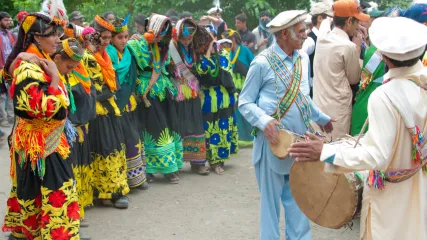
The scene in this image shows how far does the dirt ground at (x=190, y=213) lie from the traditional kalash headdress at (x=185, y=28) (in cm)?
198

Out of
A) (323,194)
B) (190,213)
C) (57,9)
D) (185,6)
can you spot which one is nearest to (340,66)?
(190,213)

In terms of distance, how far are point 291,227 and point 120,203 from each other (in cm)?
249

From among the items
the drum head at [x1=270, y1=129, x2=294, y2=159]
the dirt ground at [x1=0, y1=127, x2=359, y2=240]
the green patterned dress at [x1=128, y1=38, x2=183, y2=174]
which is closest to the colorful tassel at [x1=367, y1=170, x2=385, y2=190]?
the drum head at [x1=270, y1=129, x2=294, y2=159]

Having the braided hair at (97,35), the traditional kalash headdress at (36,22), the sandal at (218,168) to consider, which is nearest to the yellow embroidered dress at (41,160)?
the traditional kalash headdress at (36,22)

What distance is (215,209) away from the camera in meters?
6.64

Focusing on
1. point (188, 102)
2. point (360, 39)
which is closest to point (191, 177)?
point (188, 102)

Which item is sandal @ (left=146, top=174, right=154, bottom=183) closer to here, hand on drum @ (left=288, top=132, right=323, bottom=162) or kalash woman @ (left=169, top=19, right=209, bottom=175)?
kalash woman @ (left=169, top=19, right=209, bottom=175)

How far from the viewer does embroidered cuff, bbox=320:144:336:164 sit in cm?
312

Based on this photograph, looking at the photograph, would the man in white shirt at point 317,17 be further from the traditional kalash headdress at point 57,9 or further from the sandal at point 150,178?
the traditional kalash headdress at point 57,9

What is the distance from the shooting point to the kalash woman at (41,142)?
4.51m

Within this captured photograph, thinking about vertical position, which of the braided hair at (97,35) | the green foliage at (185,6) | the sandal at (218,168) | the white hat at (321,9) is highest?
the braided hair at (97,35)

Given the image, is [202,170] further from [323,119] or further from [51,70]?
[51,70]

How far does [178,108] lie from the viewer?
7.78 meters

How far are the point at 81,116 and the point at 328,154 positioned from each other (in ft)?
10.2
